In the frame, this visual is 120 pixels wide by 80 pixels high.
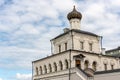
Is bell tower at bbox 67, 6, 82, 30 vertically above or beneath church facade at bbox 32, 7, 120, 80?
above

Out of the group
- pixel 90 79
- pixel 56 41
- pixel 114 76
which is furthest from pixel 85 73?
pixel 56 41

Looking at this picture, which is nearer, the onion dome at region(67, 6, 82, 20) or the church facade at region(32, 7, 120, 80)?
the church facade at region(32, 7, 120, 80)

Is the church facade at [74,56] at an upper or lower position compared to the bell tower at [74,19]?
lower

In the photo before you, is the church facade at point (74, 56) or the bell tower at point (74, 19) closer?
the church facade at point (74, 56)

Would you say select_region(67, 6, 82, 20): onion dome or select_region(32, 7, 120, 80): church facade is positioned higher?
select_region(67, 6, 82, 20): onion dome

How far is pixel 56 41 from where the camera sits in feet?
135

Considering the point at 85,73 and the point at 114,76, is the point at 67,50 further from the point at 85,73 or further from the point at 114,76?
the point at 114,76

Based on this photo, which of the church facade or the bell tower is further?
the bell tower

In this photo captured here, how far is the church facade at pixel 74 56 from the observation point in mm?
36312

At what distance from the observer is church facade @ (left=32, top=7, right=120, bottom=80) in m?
36.3

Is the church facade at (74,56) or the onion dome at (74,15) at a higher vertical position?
the onion dome at (74,15)

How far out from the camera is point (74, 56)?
36.1 m

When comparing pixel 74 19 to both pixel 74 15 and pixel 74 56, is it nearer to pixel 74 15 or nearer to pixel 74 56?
pixel 74 15

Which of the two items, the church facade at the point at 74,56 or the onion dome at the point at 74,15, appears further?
the onion dome at the point at 74,15
